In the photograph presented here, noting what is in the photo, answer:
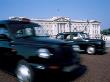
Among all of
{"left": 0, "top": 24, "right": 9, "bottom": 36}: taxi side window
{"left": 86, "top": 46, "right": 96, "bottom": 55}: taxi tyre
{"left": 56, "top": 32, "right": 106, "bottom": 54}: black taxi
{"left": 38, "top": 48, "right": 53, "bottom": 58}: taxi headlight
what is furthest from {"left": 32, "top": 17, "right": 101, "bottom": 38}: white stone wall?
{"left": 38, "top": 48, "right": 53, "bottom": 58}: taxi headlight

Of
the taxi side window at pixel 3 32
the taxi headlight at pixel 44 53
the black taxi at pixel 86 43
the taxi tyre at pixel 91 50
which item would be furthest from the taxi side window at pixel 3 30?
the taxi tyre at pixel 91 50

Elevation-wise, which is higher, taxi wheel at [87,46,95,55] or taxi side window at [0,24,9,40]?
taxi side window at [0,24,9,40]

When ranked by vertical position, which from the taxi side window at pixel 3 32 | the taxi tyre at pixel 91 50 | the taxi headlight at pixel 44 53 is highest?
the taxi side window at pixel 3 32

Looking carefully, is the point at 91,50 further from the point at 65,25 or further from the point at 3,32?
the point at 65,25

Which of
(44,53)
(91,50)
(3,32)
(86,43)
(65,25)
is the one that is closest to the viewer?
(44,53)

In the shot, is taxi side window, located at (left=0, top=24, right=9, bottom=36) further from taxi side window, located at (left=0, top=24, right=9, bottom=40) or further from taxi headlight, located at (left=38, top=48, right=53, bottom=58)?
taxi headlight, located at (left=38, top=48, right=53, bottom=58)

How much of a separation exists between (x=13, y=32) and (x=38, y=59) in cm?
139

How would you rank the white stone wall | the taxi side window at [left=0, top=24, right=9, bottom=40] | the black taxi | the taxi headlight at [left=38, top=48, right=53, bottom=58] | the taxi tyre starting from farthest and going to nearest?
the white stone wall → the black taxi → the taxi tyre → the taxi side window at [left=0, top=24, right=9, bottom=40] → the taxi headlight at [left=38, top=48, right=53, bottom=58]

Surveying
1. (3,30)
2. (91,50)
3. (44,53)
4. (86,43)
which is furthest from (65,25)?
(44,53)

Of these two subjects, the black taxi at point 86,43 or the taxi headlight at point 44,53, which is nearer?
the taxi headlight at point 44,53

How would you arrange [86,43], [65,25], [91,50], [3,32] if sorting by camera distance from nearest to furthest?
[3,32], [91,50], [86,43], [65,25]

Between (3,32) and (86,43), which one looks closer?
(3,32)

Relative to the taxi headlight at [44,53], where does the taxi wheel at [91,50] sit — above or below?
below

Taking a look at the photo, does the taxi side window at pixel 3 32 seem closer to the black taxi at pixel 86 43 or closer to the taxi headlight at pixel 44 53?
the taxi headlight at pixel 44 53
